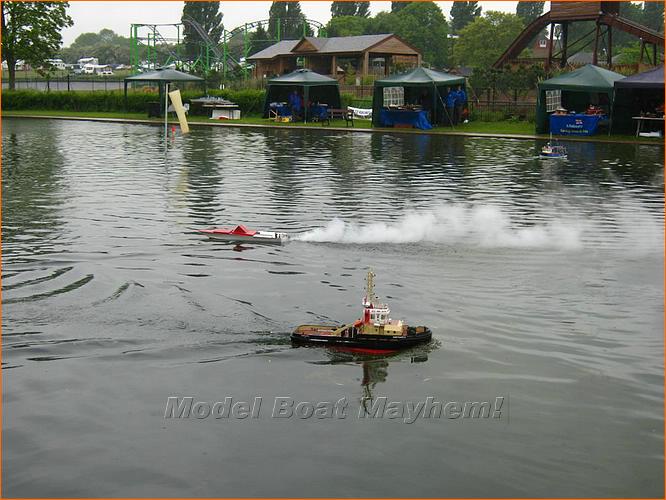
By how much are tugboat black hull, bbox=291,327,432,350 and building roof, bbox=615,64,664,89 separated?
38.5 m

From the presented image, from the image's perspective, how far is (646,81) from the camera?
4947cm

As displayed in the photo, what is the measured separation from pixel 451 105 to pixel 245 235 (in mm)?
37100

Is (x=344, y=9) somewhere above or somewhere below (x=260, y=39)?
above

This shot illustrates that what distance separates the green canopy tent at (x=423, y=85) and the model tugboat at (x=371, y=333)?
41.9 m

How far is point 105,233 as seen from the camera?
2489 centimetres

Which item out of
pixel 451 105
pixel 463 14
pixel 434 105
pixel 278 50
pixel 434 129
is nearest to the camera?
pixel 434 129

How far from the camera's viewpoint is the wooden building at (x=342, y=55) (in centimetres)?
8619

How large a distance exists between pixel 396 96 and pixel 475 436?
4771cm

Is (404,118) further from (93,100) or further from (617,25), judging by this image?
(93,100)

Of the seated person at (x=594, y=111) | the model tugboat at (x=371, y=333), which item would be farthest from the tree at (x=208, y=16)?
the model tugboat at (x=371, y=333)

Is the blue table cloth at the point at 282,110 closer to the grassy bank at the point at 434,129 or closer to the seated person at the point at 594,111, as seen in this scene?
the grassy bank at the point at 434,129

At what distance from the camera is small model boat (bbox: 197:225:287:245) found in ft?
77.5

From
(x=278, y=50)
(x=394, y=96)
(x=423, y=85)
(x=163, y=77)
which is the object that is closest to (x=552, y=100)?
(x=423, y=85)

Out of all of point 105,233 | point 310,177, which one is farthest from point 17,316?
point 310,177
